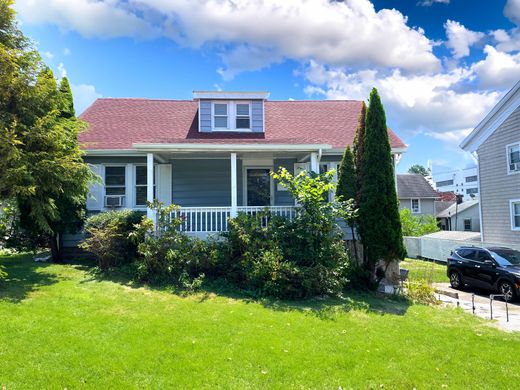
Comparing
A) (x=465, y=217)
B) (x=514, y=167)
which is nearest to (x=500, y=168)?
(x=514, y=167)

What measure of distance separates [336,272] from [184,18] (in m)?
8.50

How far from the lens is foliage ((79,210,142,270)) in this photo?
9500 mm

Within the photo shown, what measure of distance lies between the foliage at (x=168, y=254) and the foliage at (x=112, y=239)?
50 centimetres

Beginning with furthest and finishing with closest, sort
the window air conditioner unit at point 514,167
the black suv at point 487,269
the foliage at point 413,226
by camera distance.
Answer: the foliage at point 413,226 < the window air conditioner unit at point 514,167 < the black suv at point 487,269

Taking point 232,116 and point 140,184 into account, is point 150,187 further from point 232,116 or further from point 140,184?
point 232,116

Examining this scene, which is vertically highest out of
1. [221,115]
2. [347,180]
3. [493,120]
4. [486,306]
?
[493,120]

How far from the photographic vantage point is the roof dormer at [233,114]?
47.1 ft

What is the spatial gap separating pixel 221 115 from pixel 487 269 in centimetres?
1113

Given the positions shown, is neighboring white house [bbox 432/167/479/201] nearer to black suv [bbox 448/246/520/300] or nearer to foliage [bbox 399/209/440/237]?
foliage [bbox 399/209/440/237]

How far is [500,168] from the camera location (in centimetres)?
1666

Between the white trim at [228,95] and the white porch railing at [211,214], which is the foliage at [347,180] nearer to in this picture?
the white porch railing at [211,214]

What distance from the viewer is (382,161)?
9.81 meters

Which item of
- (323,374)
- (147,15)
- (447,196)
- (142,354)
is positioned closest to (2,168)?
(142,354)

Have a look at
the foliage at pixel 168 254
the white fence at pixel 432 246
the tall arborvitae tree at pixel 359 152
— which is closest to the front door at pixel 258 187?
the tall arborvitae tree at pixel 359 152
